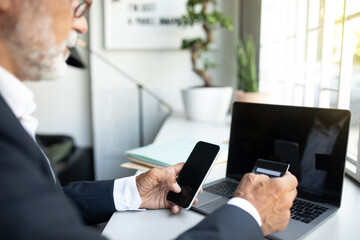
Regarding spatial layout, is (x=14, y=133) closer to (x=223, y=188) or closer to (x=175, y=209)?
(x=175, y=209)

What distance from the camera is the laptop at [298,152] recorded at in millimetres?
765

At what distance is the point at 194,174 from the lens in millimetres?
799

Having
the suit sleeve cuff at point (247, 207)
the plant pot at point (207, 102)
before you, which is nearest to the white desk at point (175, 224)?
the suit sleeve cuff at point (247, 207)

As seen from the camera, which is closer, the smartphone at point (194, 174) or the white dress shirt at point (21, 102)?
the white dress shirt at point (21, 102)

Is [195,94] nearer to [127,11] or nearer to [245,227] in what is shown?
[127,11]

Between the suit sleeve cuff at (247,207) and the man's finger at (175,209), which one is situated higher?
the suit sleeve cuff at (247,207)

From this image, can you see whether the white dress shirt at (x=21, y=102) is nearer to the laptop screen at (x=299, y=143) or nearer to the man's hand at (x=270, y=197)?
the man's hand at (x=270, y=197)

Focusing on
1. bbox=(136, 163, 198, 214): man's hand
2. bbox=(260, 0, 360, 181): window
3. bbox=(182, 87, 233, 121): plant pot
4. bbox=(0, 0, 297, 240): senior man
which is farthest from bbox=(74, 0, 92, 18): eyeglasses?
bbox=(182, 87, 233, 121): plant pot

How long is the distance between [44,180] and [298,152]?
1.93 ft

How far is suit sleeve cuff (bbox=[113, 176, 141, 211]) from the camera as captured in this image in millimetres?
814

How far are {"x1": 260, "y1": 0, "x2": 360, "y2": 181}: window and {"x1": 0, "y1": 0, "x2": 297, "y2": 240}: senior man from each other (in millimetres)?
468

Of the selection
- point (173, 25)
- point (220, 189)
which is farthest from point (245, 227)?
point (173, 25)

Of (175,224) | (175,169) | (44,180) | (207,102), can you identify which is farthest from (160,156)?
(207,102)

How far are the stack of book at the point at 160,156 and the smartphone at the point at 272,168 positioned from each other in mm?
320
